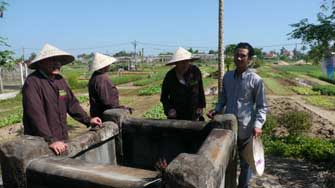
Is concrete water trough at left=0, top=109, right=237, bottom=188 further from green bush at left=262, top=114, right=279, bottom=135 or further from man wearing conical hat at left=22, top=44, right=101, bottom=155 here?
green bush at left=262, top=114, right=279, bottom=135

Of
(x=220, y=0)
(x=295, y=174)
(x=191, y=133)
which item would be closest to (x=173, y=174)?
(x=191, y=133)

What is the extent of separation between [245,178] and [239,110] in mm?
850

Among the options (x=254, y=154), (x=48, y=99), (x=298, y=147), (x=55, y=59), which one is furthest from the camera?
(x=298, y=147)

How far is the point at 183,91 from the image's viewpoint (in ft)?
15.3

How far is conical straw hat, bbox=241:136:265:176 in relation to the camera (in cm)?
383

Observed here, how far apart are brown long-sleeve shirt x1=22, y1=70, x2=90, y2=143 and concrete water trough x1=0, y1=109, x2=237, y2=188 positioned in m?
0.26

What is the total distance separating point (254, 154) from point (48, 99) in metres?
2.28

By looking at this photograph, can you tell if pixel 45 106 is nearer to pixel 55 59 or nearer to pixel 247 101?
pixel 55 59

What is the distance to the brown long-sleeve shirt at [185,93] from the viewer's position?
4660mm

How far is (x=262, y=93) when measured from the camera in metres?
3.77

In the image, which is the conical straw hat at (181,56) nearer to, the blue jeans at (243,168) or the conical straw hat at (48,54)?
the blue jeans at (243,168)

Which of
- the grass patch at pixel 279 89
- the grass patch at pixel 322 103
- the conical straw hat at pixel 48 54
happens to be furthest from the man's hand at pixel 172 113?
the grass patch at pixel 279 89

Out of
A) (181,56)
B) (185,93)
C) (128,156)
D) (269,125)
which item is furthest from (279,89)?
(128,156)

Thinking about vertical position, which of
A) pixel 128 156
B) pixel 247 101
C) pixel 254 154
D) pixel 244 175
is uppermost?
pixel 247 101
